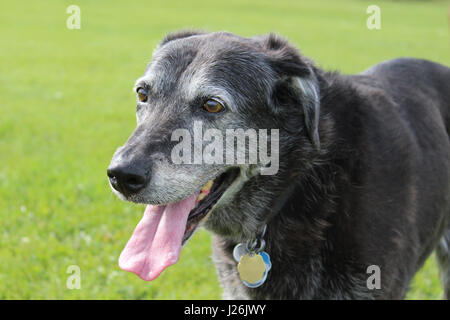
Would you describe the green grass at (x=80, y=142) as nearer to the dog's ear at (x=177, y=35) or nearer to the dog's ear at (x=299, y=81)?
the dog's ear at (x=177, y=35)

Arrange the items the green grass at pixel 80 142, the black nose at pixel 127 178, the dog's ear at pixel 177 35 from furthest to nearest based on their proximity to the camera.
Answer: the green grass at pixel 80 142 → the dog's ear at pixel 177 35 → the black nose at pixel 127 178

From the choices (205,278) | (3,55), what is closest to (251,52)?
(205,278)

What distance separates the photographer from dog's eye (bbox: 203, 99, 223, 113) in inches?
125

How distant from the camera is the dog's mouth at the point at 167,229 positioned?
300 cm

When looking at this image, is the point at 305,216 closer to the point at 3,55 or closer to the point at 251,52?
the point at 251,52

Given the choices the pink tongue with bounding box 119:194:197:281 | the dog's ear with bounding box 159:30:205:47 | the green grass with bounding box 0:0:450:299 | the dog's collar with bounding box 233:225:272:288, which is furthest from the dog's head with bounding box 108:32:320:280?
the green grass with bounding box 0:0:450:299

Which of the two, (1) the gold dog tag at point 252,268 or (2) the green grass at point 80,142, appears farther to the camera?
(2) the green grass at point 80,142

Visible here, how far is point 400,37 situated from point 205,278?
19.4m

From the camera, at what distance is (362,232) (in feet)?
10.6

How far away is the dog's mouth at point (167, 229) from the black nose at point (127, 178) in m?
0.37

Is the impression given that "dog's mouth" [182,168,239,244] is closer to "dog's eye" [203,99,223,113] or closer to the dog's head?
the dog's head

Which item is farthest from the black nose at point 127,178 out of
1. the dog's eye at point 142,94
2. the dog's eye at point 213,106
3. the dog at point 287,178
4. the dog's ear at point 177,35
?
the dog's ear at point 177,35

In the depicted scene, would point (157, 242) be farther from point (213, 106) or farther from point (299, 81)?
point (299, 81)

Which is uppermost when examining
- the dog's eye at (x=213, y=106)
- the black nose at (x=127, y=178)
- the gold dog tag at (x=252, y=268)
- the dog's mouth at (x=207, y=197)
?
the dog's eye at (x=213, y=106)
